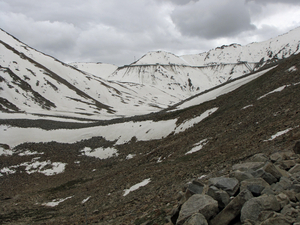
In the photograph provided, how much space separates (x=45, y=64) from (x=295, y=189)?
156 metres

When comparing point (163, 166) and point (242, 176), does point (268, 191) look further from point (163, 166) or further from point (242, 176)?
point (163, 166)

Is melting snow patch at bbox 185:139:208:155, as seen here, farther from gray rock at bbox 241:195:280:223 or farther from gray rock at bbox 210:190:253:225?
gray rock at bbox 241:195:280:223

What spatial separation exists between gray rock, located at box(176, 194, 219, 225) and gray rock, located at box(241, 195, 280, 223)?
0.89 m

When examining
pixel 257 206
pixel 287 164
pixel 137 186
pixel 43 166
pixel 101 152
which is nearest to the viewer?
pixel 257 206

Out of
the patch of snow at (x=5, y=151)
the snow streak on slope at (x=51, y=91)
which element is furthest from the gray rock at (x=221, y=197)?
the snow streak on slope at (x=51, y=91)

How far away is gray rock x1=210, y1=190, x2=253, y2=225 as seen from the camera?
18.7ft

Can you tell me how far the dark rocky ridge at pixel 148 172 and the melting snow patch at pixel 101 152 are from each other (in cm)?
117

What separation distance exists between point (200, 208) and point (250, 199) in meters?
1.37

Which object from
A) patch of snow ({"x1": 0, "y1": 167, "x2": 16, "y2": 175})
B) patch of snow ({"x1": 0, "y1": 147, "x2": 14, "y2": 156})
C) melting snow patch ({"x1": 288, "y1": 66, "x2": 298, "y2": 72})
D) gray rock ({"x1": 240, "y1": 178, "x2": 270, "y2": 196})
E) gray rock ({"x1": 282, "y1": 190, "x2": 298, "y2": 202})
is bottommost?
gray rock ({"x1": 282, "y1": 190, "x2": 298, "y2": 202})

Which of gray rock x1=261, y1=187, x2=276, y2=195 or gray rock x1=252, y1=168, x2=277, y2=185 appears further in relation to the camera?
gray rock x1=252, y1=168, x2=277, y2=185

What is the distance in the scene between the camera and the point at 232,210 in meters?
5.74

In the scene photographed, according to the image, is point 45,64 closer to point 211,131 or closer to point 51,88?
point 51,88

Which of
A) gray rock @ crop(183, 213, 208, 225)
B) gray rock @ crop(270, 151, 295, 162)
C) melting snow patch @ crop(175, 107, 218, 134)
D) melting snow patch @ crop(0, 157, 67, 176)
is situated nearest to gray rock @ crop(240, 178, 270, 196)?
gray rock @ crop(183, 213, 208, 225)

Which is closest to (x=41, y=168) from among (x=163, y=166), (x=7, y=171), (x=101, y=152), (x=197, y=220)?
(x=7, y=171)
